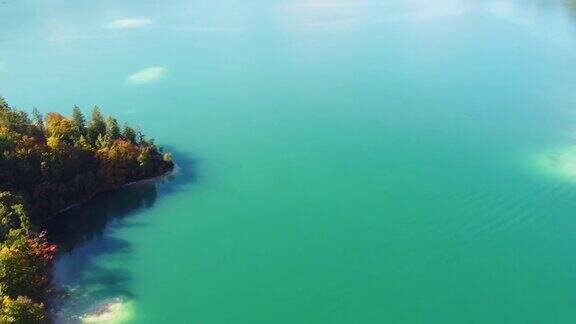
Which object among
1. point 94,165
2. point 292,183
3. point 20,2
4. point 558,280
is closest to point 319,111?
point 292,183

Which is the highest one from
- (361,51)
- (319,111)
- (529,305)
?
(361,51)

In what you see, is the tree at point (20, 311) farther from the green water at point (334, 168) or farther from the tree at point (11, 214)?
the tree at point (11, 214)

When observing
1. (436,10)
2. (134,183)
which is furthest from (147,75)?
(436,10)

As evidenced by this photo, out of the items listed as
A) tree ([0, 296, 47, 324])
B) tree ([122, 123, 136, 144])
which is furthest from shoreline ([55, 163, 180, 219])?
tree ([0, 296, 47, 324])

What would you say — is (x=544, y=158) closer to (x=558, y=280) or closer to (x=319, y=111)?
(x=558, y=280)

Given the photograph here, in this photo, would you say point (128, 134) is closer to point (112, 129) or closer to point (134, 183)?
point (112, 129)
